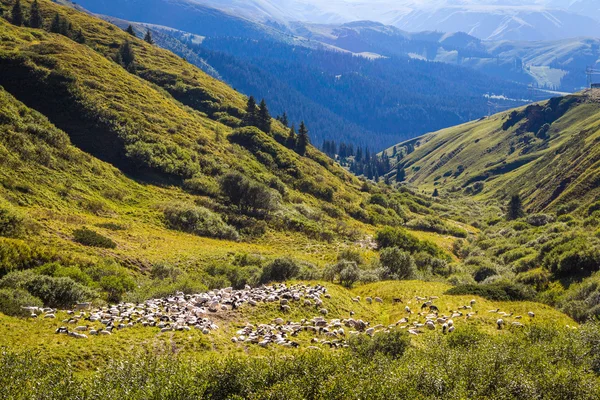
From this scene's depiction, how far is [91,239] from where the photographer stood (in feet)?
110

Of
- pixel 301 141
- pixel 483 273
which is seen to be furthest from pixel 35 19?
pixel 483 273

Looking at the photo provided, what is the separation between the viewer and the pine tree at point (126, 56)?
320 ft

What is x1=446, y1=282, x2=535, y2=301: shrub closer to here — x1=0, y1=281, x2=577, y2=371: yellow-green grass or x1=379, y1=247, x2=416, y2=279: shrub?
x1=0, y1=281, x2=577, y2=371: yellow-green grass

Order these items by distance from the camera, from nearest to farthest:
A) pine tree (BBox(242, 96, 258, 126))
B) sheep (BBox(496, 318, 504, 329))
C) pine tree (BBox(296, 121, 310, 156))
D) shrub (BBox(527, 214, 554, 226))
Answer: sheep (BBox(496, 318, 504, 329))
shrub (BBox(527, 214, 554, 226))
pine tree (BBox(242, 96, 258, 126))
pine tree (BBox(296, 121, 310, 156))

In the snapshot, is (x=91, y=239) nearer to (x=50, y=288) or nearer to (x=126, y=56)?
(x=50, y=288)

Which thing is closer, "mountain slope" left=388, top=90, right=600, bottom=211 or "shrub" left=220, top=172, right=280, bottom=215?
"shrub" left=220, top=172, right=280, bottom=215

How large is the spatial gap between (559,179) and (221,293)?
360ft

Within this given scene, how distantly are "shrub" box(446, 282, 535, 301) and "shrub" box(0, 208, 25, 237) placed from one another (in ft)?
102

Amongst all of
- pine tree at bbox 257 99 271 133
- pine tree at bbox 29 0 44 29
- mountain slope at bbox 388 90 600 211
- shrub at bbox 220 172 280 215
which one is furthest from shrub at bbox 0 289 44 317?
pine tree at bbox 29 0 44 29

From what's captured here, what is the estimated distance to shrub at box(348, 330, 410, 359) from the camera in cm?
1759

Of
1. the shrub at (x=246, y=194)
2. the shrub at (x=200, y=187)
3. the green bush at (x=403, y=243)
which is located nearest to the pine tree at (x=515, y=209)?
the green bush at (x=403, y=243)

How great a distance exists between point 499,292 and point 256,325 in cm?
1767

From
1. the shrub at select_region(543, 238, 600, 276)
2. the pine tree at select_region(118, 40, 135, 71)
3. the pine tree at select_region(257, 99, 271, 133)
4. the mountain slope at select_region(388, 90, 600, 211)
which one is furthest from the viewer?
the pine tree at select_region(257, 99, 271, 133)

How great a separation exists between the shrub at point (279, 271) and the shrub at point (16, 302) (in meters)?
15.9
